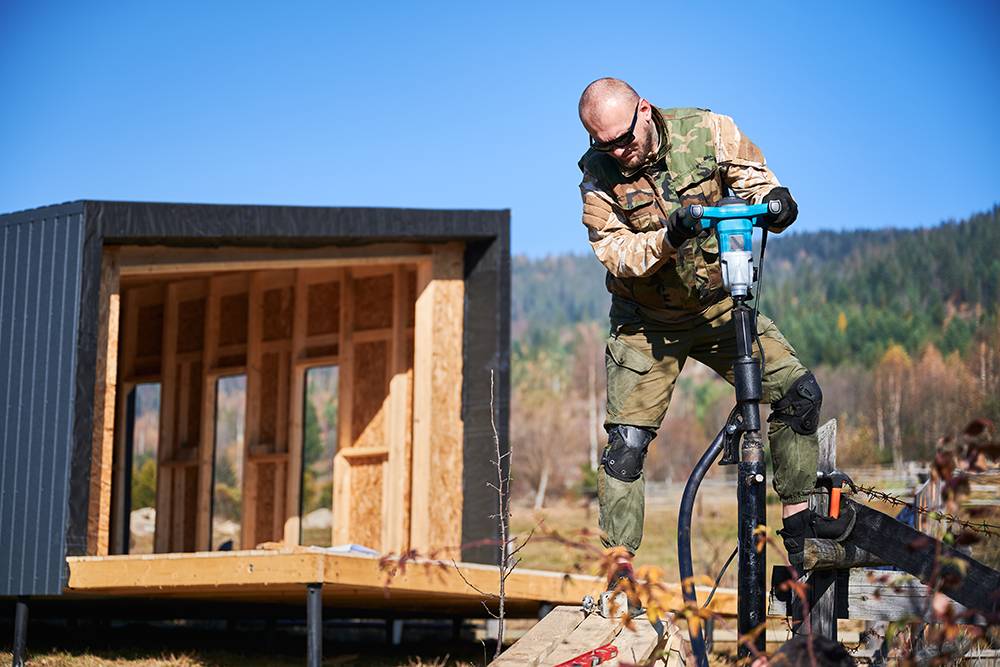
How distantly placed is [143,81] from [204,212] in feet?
333

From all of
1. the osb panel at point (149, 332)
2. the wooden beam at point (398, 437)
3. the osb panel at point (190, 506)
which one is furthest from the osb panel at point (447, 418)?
the osb panel at point (149, 332)

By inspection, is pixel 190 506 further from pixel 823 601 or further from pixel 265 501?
→ pixel 823 601

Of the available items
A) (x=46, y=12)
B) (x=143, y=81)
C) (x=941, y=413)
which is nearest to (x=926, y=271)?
(x=941, y=413)

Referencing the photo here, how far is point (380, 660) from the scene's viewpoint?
391 inches

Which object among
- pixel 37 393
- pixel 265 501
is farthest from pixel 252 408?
pixel 37 393

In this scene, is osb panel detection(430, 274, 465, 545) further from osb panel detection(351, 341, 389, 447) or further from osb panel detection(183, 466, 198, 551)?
osb panel detection(183, 466, 198, 551)

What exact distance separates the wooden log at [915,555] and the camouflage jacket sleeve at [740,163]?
3.97ft

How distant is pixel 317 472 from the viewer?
74875mm

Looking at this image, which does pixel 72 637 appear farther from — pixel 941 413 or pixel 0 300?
pixel 941 413

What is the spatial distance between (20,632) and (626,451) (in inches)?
232

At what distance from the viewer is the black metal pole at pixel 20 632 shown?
8.57m

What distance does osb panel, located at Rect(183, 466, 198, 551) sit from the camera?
14.5m

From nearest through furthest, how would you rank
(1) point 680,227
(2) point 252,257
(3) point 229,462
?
1. (1) point 680,227
2. (2) point 252,257
3. (3) point 229,462

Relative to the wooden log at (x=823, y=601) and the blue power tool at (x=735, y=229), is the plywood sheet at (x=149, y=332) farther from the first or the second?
the blue power tool at (x=735, y=229)
